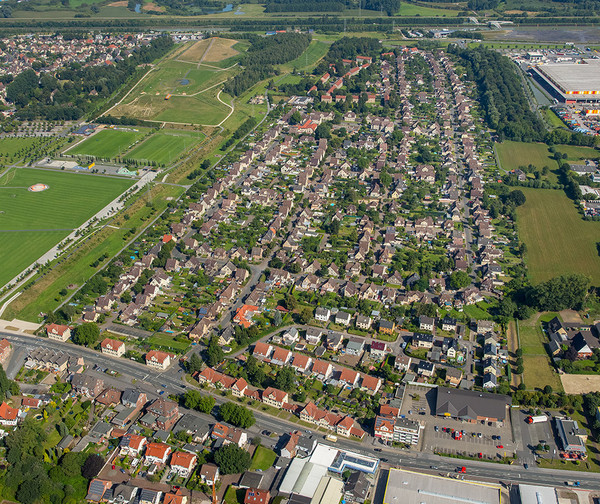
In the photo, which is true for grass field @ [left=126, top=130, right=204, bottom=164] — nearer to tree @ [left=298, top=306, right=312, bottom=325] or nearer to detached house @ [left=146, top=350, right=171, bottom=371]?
tree @ [left=298, top=306, right=312, bottom=325]

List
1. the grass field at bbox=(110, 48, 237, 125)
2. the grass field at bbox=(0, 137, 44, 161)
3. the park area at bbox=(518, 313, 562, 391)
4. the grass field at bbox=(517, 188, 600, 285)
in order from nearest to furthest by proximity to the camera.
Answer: the park area at bbox=(518, 313, 562, 391), the grass field at bbox=(517, 188, 600, 285), the grass field at bbox=(0, 137, 44, 161), the grass field at bbox=(110, 48, 237, 125)

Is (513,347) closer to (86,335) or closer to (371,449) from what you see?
(371,449)

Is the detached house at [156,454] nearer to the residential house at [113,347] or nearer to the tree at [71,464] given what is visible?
the tree at [71,464]

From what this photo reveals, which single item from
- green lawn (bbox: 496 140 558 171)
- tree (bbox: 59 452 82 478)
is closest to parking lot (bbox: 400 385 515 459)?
tree (bbox: 59 452 82 478)

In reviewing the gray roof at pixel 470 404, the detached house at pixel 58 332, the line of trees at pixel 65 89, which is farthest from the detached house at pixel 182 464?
the line of trees at pixel 65 89

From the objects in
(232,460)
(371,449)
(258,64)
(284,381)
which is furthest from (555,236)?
(258,64)

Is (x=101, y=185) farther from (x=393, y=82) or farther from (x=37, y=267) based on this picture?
(x=393, y=82)
